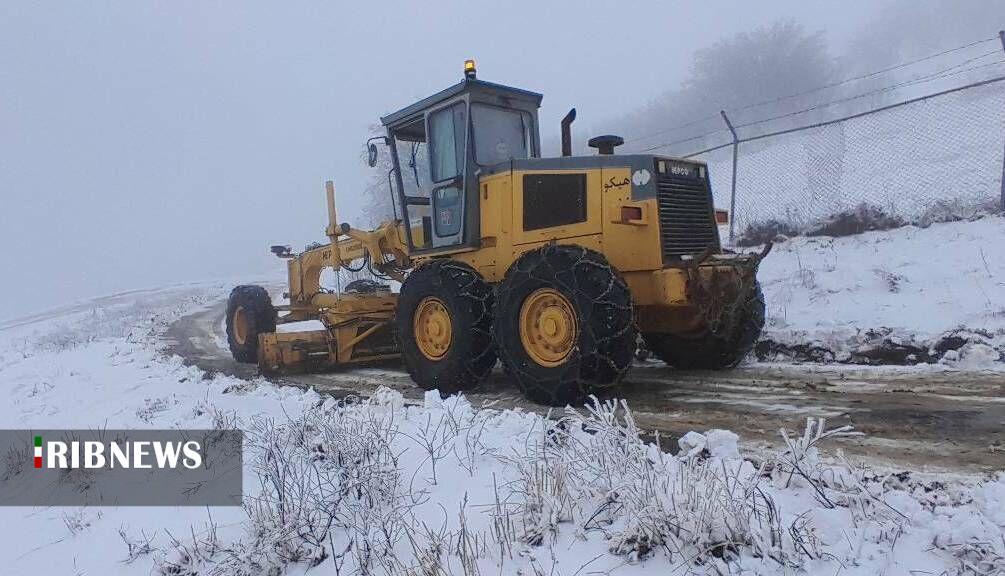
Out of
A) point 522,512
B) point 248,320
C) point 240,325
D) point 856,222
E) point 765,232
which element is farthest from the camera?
point 765,232

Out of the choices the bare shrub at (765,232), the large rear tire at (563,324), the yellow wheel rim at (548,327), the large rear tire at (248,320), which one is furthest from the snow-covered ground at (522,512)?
the bare shrub at (765,232)

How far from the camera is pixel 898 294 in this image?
21.6 feet

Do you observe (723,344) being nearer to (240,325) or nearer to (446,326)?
(446,326)

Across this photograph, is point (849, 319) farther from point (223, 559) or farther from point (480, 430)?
point (223, 559)

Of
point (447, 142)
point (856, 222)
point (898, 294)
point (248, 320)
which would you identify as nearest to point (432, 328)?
point (447, 142)

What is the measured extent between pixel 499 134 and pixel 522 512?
448 centimetres

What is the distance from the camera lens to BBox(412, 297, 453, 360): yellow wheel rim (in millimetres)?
5684

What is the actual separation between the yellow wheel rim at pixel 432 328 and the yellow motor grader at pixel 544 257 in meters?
0.01

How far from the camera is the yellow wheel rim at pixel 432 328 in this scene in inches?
224

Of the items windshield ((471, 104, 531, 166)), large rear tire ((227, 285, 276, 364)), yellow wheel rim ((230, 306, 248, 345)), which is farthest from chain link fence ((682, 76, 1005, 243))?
yellow wheel rim ((230, 306, 248, 345))

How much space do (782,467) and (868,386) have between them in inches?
102

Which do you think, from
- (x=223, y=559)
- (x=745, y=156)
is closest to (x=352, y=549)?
(x=223, y=559)

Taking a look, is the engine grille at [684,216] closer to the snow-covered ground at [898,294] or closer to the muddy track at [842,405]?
the muddy track at [842,405]

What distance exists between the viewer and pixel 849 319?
20.6ft
